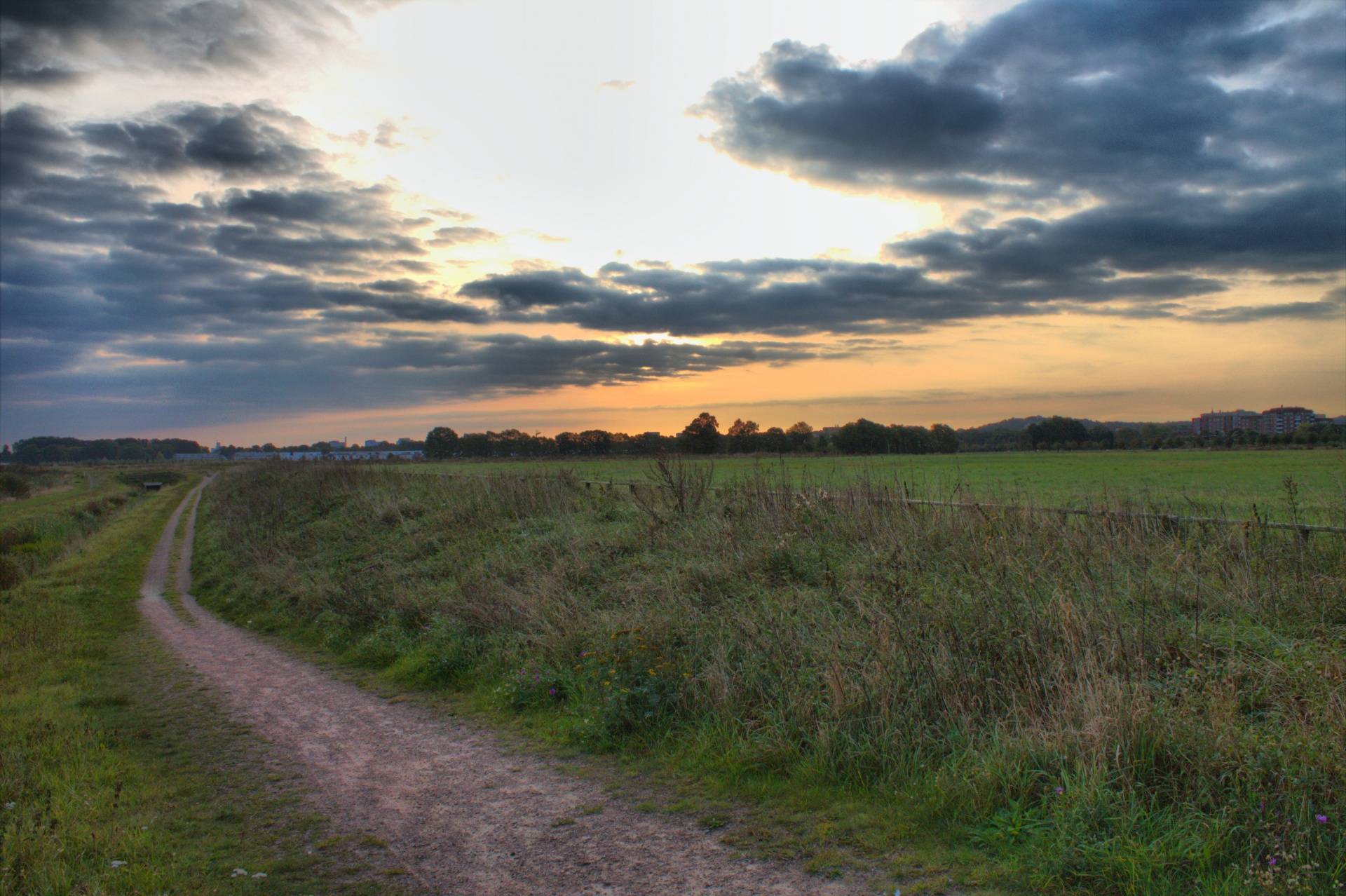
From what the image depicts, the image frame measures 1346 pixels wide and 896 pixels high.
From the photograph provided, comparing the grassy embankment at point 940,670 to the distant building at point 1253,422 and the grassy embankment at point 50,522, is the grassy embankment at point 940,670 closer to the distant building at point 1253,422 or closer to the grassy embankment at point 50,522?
the grassy embankment at point 50,522

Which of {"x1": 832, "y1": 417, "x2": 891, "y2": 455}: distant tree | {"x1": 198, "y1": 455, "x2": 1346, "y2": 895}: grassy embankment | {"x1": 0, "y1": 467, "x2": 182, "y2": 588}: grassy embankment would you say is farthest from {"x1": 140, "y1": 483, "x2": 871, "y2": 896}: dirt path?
{"x1": 0, "y1": 467, "x2": 182, "y2": 588}: grassy embankment

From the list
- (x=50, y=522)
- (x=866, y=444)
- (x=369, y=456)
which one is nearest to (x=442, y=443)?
(x=369, y=456)

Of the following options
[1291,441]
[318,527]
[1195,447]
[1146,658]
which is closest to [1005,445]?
[1195,447]

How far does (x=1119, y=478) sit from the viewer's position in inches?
1256

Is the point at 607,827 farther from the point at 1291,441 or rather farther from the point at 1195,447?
the point at 1195,447

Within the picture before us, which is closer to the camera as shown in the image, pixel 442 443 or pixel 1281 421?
pixel 1281 421

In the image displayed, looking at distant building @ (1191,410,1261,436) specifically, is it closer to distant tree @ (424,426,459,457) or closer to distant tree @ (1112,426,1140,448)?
distant tree @ (1112,426,1140,448)

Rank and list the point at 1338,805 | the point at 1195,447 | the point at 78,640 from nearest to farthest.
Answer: the point at 1338,805 → the point at 78,640 → the point at 1195,447

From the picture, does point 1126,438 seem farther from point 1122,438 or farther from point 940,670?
point 940,670

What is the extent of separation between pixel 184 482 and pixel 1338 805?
111399mm

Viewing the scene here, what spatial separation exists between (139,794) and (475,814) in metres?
2.87

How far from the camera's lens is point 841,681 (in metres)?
5.73

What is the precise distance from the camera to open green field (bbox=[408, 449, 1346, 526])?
37.7 ft

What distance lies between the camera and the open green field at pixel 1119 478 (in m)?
11.5
